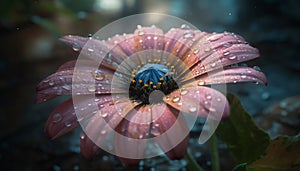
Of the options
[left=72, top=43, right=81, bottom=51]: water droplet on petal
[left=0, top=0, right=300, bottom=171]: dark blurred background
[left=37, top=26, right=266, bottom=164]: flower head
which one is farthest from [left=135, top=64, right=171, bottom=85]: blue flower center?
[left=0, top=0, right=300, bottom=171]: dark blurred background

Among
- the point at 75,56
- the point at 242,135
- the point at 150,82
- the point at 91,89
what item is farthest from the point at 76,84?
the point at 75,56

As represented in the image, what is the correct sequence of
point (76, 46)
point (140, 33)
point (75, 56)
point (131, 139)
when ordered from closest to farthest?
point (131, 139) < point (76, 46) < point (140, 33) < point (75, 56)

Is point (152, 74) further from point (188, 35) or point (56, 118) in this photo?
point (56, 118)

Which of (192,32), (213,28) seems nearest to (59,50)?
(213,28)

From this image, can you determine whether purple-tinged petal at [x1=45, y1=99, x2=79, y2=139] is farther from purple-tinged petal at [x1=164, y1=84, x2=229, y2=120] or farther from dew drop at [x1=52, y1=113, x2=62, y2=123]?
purple-tinged petal at [x1=164, y1=84, x2=229, y2=120]

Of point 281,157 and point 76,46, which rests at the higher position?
point 76,46

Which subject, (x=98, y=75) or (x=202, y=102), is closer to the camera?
(x=202, y=102)

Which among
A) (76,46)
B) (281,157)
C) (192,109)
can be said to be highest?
(76,46)

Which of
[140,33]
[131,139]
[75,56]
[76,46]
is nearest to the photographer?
[131,139]

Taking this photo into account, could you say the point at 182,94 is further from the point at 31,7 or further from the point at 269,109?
the point at 31,7
